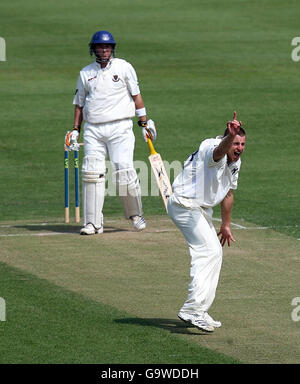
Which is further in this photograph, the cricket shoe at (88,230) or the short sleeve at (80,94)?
the short sleeve at (80,94)

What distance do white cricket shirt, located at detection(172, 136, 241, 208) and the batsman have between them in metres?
4.24

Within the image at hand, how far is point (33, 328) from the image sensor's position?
943 cm

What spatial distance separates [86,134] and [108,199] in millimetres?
3031

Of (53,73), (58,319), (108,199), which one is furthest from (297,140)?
(58,319)

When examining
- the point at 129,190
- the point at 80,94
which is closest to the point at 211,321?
the point at 129,190

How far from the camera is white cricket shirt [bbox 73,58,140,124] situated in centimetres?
1384

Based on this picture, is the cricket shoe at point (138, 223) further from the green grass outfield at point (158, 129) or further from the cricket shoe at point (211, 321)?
the cricket shoe at point (211, 321)

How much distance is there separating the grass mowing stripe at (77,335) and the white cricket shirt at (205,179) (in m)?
1.15

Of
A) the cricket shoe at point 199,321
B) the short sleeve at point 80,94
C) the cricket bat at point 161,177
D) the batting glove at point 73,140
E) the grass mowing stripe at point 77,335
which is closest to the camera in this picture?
the grass mowing stripe at point 77,335

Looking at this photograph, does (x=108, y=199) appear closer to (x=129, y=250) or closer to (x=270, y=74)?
(x=129, y=250)

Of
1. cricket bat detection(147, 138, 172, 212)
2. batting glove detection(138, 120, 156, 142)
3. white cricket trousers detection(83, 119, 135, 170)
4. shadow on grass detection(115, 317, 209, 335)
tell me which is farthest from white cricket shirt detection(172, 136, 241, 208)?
white cricket trousers detection(83, 119, 135, 170)

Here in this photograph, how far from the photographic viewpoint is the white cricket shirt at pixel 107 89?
13836mm

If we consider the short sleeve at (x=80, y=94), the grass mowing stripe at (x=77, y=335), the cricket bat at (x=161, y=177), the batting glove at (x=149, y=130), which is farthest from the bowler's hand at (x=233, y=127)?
the short sleeve at (x=80, y=94)

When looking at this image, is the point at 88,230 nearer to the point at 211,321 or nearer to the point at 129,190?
the point at 129,190
